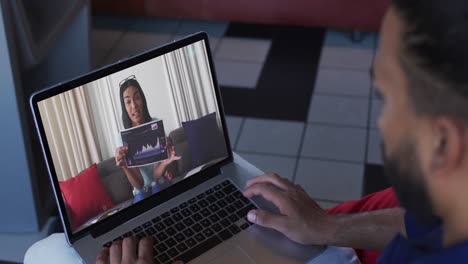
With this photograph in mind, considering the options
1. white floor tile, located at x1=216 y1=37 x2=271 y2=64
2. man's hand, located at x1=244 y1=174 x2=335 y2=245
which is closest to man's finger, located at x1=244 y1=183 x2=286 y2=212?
man's hand, located at x1=244 y1=174 x2=335 y2=245

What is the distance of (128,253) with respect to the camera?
3.34ft

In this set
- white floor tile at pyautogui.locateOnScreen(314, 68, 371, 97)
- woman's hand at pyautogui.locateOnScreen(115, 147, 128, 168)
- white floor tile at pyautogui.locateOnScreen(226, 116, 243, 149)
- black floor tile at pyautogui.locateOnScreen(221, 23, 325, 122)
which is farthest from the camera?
white floor tile at pyautogui.locateOnScreen(314, 68, 371, 97)

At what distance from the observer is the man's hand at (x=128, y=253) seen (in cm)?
101

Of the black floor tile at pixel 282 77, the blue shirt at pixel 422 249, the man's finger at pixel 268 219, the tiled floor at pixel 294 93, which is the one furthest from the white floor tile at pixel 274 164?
the blue shirt at pixel 422 249

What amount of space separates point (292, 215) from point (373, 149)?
1411 millimetres

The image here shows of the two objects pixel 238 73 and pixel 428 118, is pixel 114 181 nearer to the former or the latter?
pixel 428 118

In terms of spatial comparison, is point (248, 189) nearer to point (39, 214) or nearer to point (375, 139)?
point (39, 214)

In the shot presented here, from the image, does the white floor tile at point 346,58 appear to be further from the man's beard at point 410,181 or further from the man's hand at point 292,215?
the man's beard at point 410,181

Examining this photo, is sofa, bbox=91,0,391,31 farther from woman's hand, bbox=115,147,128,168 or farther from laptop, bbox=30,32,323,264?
woman's hand, bbox=115,147,128,168

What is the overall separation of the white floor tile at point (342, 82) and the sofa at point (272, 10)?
289mm

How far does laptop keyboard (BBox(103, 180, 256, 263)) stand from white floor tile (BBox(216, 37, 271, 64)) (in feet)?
6.06

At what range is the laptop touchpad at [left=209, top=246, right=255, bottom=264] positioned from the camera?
1.06 metres

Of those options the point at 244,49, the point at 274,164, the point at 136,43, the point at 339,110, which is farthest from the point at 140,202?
the point at 136,43

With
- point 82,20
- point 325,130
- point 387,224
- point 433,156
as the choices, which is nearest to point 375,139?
point 325,130
